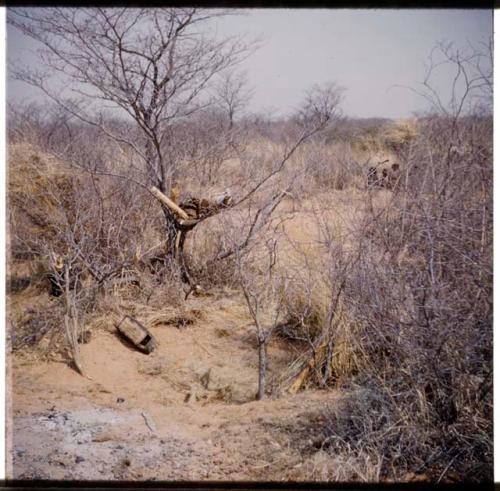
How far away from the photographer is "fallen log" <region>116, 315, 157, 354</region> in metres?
5.09

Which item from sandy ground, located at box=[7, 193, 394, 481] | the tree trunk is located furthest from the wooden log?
the tree trunk

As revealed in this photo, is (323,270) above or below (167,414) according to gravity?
above

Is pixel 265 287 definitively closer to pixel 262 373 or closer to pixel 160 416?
pixel 262 373

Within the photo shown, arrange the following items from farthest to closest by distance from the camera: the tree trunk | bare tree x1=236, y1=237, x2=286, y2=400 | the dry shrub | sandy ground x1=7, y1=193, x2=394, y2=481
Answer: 1. bare tree x1=236, y1=237, x2=286, y2=400
2. the tree trunk
3. sandy ground x1=7, y1=193, x2=394, y2=481
4. the dry shrub

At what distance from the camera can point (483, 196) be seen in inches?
119

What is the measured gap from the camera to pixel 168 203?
586cm

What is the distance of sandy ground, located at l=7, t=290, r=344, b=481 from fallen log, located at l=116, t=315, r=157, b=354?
0.06 m

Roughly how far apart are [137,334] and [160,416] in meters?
1.38

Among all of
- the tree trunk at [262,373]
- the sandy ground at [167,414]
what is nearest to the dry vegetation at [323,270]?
the tree trunk at [262,373]

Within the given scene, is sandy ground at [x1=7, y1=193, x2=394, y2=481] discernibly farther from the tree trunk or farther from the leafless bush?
the leafless bush

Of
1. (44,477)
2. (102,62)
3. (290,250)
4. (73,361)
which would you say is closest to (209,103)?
(102,62)

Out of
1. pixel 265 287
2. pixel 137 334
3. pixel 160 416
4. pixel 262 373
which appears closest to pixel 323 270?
pixel 265 287

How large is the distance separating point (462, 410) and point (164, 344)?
2936mm

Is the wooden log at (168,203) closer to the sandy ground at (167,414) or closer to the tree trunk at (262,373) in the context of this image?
the sandy ground at (167,414)
